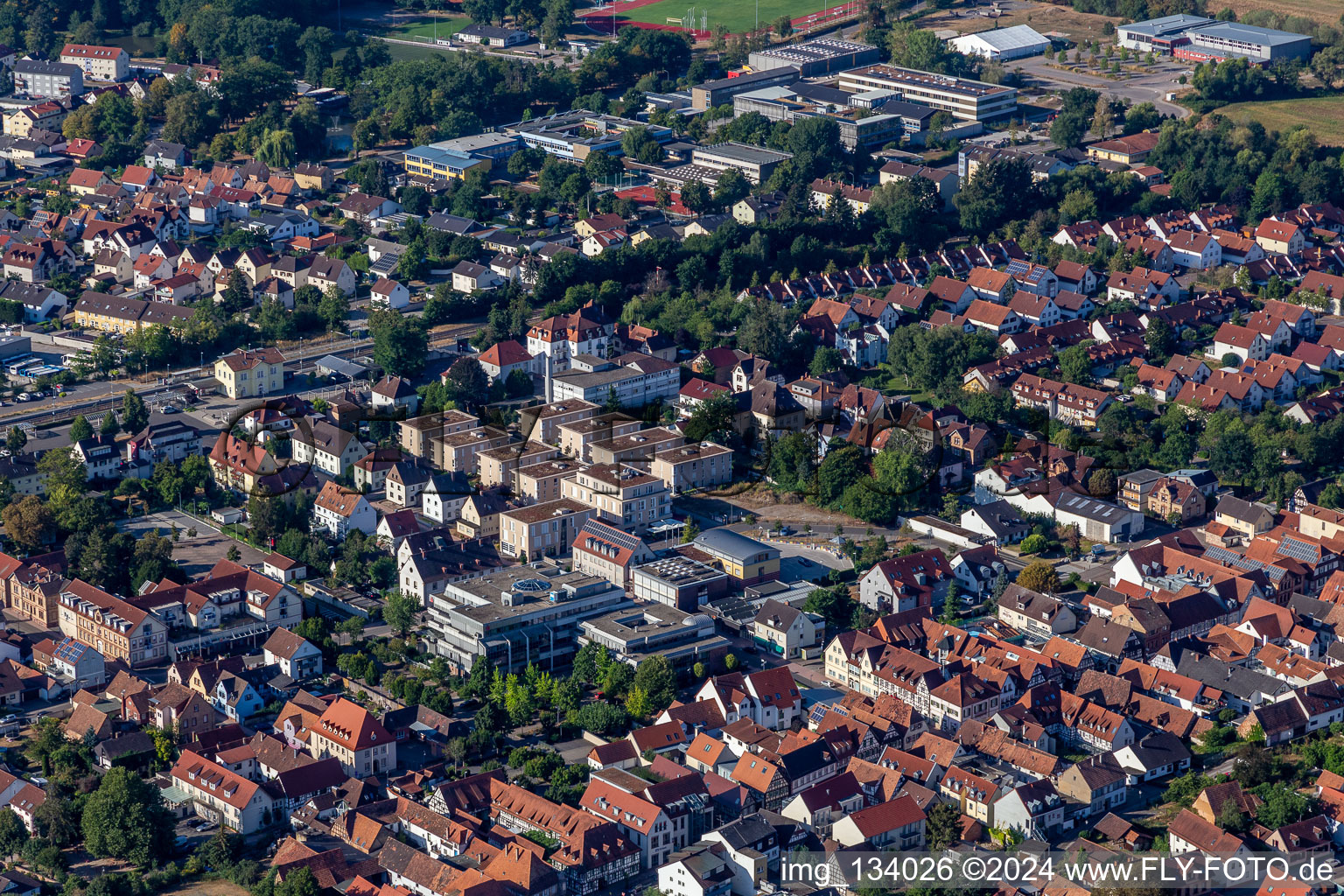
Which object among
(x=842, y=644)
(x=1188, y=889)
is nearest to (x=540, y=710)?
(x=842, y=644)

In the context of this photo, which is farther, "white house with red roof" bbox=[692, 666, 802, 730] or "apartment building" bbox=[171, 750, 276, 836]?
"white house with red roof" bbox=[692, 666, 802, 730]

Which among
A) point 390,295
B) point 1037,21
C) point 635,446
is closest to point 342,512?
point 635,446

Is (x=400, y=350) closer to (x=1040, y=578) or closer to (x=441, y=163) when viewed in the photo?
(x=441, y=163)

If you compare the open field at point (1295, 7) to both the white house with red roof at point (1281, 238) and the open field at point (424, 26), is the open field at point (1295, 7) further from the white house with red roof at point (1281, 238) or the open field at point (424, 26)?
the open field at point (424, 26)

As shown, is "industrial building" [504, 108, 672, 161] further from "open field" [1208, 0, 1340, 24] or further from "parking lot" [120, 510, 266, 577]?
"parking lot" [120, 510, 266, 577]

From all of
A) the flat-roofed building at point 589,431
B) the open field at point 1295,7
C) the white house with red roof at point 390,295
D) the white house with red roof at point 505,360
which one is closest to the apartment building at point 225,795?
the flat-roofed building at point 589,431

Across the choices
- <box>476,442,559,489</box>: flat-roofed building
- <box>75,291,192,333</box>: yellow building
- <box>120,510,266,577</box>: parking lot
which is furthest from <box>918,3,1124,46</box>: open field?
<box>120,510,266,577</box>: parking lot
